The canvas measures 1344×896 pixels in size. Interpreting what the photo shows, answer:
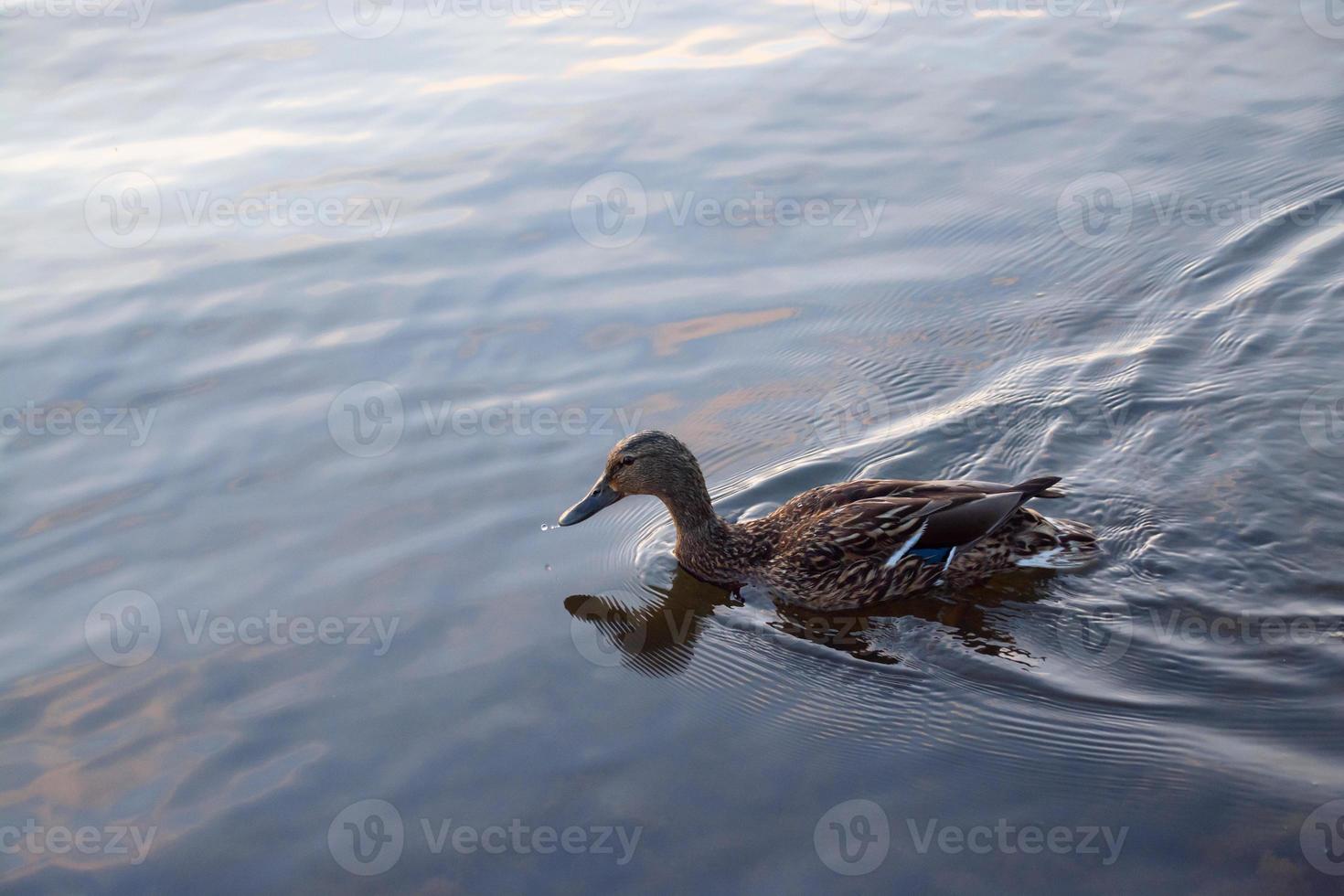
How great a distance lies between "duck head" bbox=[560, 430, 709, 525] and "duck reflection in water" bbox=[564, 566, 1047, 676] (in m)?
0.59

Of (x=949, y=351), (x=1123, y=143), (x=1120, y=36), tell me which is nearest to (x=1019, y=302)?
(x=949, y=351)

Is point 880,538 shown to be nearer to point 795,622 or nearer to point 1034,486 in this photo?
point 795,622

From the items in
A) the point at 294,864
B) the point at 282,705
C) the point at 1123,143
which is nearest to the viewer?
the point at 294,864

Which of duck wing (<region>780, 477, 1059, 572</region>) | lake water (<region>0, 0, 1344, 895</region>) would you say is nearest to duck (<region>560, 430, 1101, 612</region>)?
duck wing (<region>780, 477, 1059, 572</region>)

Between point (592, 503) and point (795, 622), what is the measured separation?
1473mm

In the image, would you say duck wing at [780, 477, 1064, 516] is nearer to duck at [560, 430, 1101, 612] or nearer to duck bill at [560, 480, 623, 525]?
duck at [560, 430, 1101, 612]

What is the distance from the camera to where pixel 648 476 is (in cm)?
760

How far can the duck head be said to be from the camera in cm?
750

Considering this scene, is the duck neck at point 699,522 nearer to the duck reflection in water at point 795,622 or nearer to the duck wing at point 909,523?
the duck reflection in water at point 795,622

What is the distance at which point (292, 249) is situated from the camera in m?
10.7

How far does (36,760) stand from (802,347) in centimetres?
579

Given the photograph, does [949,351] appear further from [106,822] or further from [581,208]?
[106,822]

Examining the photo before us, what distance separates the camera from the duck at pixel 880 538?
23.4 feet

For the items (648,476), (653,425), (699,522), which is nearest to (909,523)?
(699,522)
